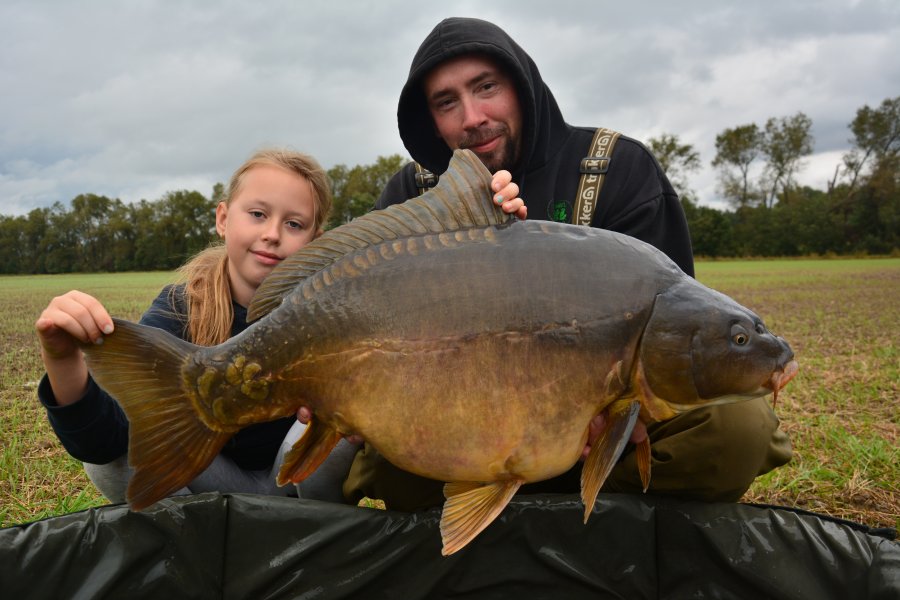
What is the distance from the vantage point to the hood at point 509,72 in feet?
9.67

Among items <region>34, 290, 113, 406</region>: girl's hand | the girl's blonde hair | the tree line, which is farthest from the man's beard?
the tree line

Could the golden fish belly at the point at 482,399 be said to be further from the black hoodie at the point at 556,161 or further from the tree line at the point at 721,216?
the tree line at the point at 721,216

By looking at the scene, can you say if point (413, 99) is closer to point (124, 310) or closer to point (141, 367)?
point (141, 367)

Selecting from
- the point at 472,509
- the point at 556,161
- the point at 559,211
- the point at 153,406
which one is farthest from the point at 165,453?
the point at 556,161

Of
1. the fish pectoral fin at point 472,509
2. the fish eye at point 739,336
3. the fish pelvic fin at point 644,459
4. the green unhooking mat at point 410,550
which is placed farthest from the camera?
the green unhooking mat at point 410,550

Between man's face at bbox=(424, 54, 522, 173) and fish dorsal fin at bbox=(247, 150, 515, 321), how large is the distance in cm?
122

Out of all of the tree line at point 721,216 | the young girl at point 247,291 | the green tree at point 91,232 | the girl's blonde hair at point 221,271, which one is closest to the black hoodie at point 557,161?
the girl's blonde hair at point 221,271

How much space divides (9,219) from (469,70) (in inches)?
2744

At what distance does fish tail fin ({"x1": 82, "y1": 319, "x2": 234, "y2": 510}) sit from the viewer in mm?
1715

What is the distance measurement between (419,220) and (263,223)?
45.0 inches

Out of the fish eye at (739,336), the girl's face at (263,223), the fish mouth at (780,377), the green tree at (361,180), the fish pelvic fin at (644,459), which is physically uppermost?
the green tree at (361,180)

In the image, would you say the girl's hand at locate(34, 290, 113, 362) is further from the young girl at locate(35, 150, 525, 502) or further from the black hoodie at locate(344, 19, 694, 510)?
the black hoodie at locate(344, 19, 694, 510)

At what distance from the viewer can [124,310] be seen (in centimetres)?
1124

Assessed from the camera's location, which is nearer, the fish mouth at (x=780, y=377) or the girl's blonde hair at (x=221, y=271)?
the fish mouth at (x=780, y=377)
